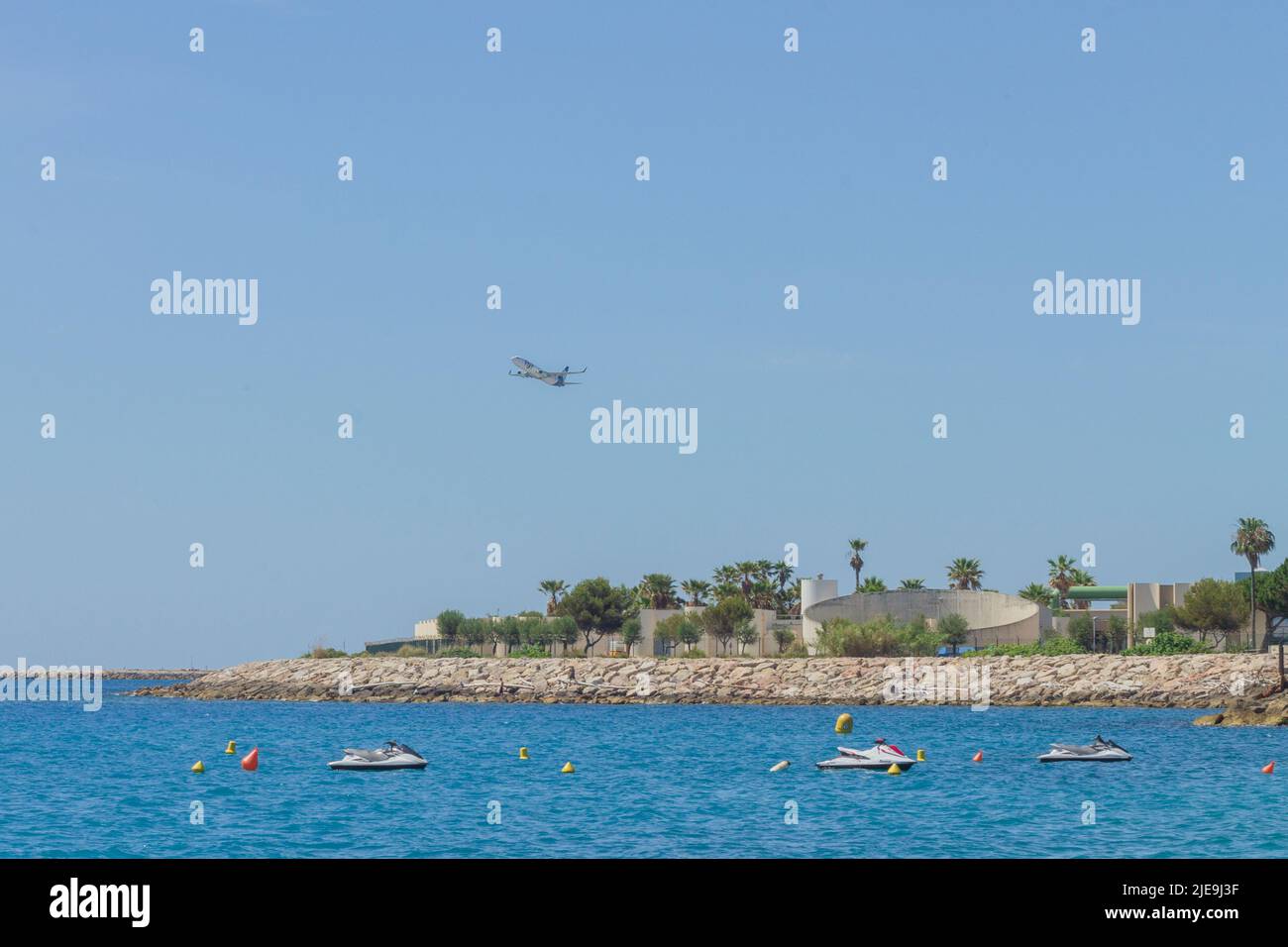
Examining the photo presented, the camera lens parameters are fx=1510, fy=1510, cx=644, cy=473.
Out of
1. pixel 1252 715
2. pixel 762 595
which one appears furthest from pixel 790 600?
pixel 1252 715

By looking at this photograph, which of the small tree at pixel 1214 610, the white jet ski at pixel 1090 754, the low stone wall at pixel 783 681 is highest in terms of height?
the small tree at pixel 1214 610

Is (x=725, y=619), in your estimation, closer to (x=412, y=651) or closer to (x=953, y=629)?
(x=953, y=629)

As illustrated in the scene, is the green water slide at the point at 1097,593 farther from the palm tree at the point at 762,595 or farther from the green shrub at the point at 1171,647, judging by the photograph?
the green shrub at the point at 1171,647

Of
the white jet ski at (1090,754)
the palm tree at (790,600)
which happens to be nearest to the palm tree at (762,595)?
the palm tree at (790,600)
